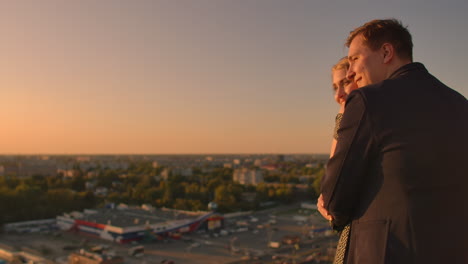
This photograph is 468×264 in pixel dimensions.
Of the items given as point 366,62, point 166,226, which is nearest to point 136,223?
point 166,226

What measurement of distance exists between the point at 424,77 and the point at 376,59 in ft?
0.26

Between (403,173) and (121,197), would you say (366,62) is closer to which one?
(403,173)

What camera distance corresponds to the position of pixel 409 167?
519 millimetres

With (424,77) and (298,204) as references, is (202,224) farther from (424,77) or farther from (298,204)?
(424,77)

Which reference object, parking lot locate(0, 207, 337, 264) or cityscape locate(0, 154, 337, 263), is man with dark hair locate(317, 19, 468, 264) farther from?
parking lot locate(0, 207, 337, 264)

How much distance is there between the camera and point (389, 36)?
614mm

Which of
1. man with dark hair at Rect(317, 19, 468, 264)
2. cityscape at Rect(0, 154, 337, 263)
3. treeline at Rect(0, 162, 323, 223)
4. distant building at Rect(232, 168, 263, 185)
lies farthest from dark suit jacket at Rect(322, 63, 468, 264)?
distant building at Rect(232, 168, 263, 185)

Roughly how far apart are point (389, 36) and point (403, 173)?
0.70 ft

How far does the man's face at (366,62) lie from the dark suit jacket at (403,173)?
0.06 meters

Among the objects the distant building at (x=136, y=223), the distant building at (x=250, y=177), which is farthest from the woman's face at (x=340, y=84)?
the distant building at (x=250, y=177)

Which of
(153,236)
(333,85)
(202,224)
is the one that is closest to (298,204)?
(202,224)

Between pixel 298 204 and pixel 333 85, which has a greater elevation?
pixel 333 85

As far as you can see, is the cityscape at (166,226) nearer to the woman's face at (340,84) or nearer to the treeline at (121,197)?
the treeline at (121,197)

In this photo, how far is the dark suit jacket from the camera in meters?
0.52
